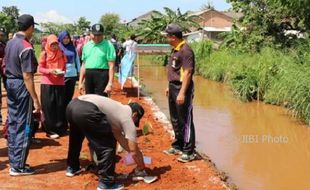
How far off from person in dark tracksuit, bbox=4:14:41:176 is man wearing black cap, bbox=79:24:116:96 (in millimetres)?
1676

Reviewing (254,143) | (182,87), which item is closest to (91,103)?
(182,87)

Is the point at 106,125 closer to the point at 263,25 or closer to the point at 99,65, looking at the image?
the point at 99,65

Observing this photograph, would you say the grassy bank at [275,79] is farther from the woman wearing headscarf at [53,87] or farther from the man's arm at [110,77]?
the woman wearing headscarf at [53,87]

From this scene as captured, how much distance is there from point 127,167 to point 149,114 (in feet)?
13.1

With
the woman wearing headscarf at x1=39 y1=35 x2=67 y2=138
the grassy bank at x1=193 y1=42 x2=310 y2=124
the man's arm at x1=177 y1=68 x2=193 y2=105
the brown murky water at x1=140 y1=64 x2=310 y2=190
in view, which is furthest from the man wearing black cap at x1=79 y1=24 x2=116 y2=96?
the grassy bank at x1=193 y1=42 x2=310 y2=124

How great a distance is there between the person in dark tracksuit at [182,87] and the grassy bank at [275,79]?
14.7ft

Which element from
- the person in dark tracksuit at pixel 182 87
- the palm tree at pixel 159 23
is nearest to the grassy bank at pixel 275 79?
the person in dark tracksuit at pixel 182 87

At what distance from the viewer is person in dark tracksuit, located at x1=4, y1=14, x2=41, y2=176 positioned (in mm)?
5348

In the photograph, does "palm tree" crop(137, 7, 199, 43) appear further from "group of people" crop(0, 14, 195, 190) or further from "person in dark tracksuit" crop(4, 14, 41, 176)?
"person in dark tracksuit" crop(4, 14, 41, 176)

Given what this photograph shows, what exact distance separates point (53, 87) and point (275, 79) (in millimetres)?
7169

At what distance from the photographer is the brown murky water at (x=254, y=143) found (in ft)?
21.7

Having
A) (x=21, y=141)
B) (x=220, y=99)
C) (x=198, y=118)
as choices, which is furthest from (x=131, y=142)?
(x=220, y=99)

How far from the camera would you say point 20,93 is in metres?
5.47

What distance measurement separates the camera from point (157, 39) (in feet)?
116
